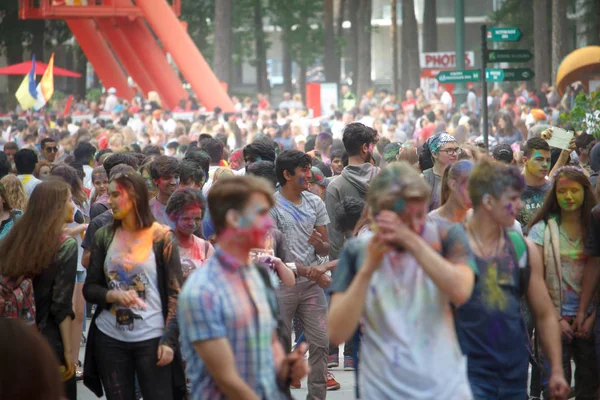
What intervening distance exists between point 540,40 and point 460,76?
1673 centimetres

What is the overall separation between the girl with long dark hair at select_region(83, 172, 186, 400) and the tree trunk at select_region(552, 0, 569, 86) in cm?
2503

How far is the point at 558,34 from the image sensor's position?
99.1ft

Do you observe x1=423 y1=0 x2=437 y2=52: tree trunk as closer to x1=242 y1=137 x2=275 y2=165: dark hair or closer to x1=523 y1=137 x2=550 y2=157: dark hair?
x1=242 y1=137 x2=275 y2=165: dark hair

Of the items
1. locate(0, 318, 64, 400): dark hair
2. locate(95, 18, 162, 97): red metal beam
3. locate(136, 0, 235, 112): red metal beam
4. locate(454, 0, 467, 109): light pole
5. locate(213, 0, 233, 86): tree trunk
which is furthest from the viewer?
locate(213, 0, 233, 86): tree trunk

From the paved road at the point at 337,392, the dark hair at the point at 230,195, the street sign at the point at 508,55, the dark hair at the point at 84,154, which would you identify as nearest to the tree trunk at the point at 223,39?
the street sign at the point at 508,55

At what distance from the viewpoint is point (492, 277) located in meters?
4.78

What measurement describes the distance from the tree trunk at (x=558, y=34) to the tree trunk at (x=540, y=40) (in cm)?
83

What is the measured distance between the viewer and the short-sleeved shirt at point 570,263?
6.55m

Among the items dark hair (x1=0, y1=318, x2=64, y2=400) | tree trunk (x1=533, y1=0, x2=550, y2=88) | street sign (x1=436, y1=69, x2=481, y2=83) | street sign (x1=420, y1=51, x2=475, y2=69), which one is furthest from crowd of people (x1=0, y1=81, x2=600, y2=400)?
street sign (x1=420, y1=51, x2=475, y2=69)

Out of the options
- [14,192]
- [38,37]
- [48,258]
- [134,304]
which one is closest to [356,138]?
[14,192]

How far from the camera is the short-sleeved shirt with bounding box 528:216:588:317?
21.5 feet

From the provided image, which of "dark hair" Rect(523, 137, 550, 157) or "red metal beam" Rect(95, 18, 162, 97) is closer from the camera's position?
"dark hair" Rect(523, 137, 550, 157)

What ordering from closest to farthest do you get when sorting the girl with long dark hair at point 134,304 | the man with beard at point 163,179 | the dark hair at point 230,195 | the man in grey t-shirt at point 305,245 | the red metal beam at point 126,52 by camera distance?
the dark hair at point 230,195
the girl with long dark hair at point 134,304
the man in grey t-shirt at point 305,245
the man with beard at point 163,179
the red metal beam at point 126,52

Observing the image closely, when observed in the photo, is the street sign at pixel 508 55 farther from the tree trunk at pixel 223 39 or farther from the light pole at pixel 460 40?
the tree trunk at pixel 223 39
